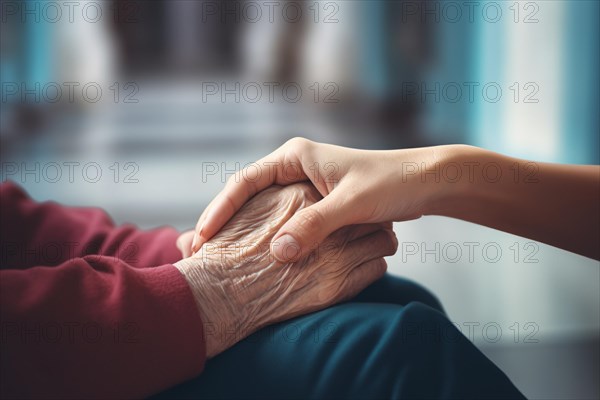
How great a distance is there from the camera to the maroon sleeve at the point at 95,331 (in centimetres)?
57

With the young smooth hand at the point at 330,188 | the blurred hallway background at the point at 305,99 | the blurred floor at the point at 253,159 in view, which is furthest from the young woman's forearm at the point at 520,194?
the blurred hallway background at the point at 305,99

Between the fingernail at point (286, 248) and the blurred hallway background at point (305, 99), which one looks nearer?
the fingernail at point (286, 248)

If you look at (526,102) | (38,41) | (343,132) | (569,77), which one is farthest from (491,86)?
(38,41)

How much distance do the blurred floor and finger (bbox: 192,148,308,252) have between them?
817 millimetres

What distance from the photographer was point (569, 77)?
2857 mm

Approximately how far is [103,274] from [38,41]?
5.79 m

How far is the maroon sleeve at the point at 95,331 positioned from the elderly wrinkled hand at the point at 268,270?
37mm

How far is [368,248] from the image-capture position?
0.81m

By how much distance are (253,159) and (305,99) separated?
2.25m

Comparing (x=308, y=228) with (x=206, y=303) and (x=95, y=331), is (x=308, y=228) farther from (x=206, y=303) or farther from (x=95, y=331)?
(x=95, y=331)

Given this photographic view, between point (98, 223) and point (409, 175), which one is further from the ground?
point (409, 175)

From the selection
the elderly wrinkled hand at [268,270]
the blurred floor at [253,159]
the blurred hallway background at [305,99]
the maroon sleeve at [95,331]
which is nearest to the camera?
the maroon sleeve at [95,331]

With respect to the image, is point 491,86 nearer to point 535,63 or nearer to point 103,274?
point 535,63

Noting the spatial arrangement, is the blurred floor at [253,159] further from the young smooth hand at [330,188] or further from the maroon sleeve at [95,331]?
the maroon sleeve at [95,331]
